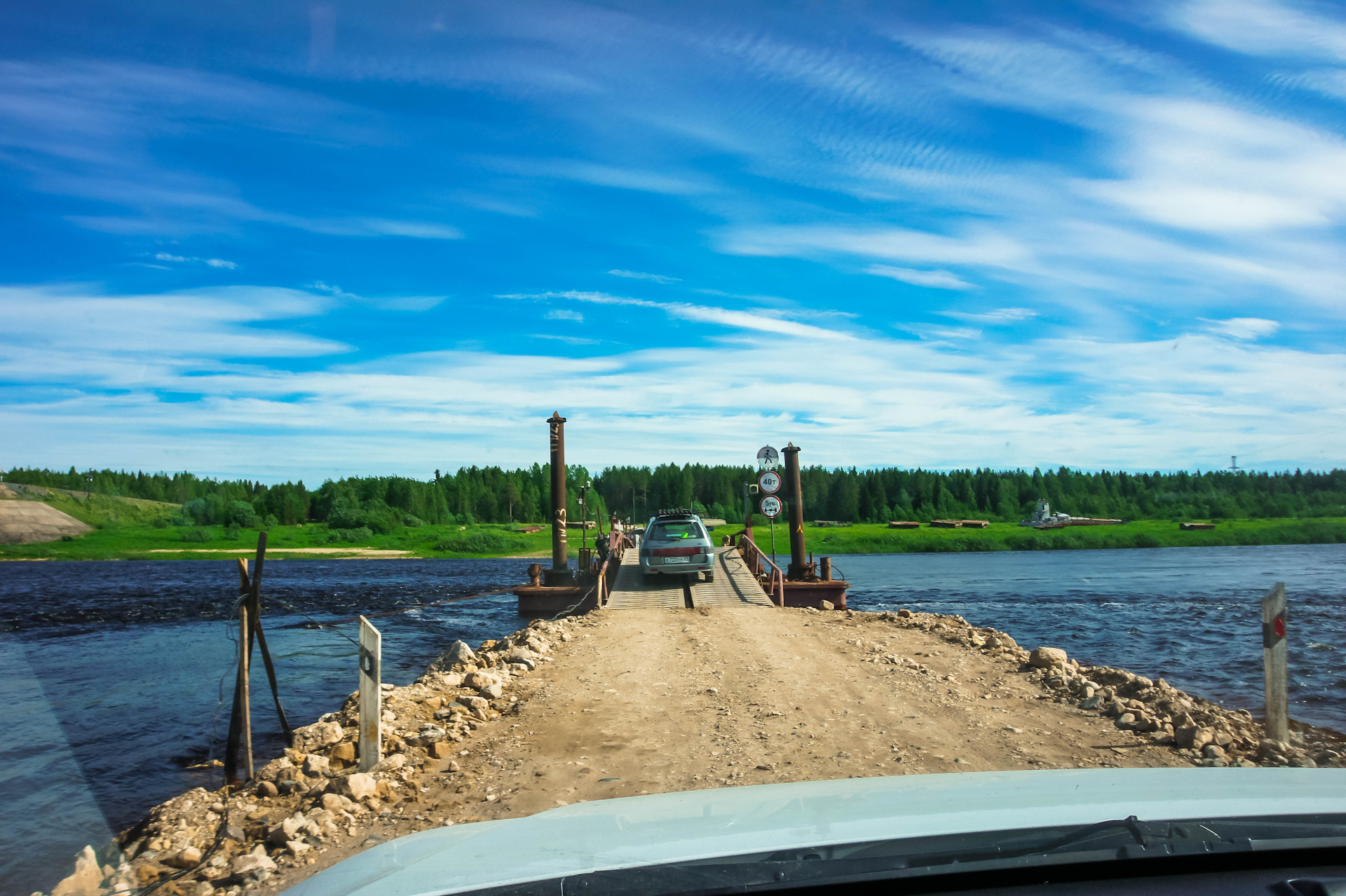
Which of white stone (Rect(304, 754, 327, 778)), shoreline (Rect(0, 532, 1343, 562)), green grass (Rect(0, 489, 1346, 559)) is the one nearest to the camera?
white stone (Rect(304, 754, 327, 778))

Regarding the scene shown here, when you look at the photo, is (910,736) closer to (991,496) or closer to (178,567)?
(178,567)

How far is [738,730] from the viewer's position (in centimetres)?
812

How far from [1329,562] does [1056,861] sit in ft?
248

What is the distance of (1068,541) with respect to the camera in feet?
321

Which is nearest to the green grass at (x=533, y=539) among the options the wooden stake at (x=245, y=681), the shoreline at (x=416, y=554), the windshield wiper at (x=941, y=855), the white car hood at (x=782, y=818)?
the shoreline at (x=416, y=554)

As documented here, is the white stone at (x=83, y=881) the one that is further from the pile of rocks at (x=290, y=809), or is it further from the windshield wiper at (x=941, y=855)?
the windshield wiper at (x=941, y=855)

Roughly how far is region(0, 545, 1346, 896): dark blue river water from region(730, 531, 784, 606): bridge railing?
7185mm

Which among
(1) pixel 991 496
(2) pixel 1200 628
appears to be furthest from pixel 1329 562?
(1) pixel 991 496

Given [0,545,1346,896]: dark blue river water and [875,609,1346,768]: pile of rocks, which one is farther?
[0,545,1346,896]: dark blue river water

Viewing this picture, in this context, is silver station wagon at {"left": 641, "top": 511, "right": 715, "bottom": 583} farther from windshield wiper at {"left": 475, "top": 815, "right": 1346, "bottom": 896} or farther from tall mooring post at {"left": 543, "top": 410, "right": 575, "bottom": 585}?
windshield wiper at {"left": 475, "top": 815, "right": 1346, "bottom": 896}

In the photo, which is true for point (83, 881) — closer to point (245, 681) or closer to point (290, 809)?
point (290, 809)

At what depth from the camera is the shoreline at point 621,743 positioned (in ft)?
19.7

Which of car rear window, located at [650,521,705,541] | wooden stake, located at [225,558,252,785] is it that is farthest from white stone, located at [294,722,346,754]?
car rear window, located at [650,521,705,541]

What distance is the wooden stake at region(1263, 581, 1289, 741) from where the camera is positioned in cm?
724
